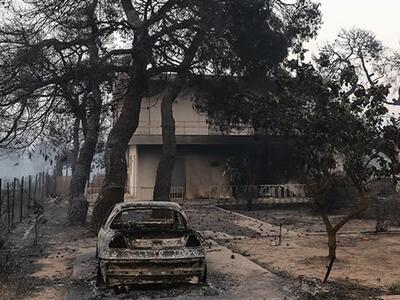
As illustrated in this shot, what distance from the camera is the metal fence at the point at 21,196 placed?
716 inches

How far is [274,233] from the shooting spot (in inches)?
639

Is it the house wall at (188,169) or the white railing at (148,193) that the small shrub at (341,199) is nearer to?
the house wall at (188,169)

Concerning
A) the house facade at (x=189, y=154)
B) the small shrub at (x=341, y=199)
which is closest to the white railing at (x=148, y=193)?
the house facade at (x=189, y=154)

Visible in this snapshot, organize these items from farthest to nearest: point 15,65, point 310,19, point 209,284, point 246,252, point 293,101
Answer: point 310,19 → point 15,65 → point 246,252 → point 293,101 → point 209,284

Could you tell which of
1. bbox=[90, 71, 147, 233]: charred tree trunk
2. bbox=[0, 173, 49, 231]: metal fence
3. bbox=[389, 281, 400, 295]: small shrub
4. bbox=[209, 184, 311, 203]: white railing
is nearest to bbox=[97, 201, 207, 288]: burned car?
bbox=[389, 281, 400, 295]: small shrub

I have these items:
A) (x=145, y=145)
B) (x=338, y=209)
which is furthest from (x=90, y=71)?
(x=145, y=145)

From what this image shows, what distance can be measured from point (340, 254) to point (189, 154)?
67.0 feet

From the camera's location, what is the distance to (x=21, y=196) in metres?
19.5

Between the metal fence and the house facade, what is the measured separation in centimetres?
615

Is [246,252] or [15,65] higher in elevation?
[15,65]

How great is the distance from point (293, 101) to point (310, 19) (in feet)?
28.4

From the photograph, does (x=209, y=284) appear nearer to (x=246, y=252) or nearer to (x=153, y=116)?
(x=246, y=252)

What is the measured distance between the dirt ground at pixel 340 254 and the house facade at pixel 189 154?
44.0ft

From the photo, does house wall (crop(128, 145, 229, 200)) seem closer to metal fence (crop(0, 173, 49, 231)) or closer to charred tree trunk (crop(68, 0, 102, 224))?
metal fence (crop(0, 173, 49, 231))
